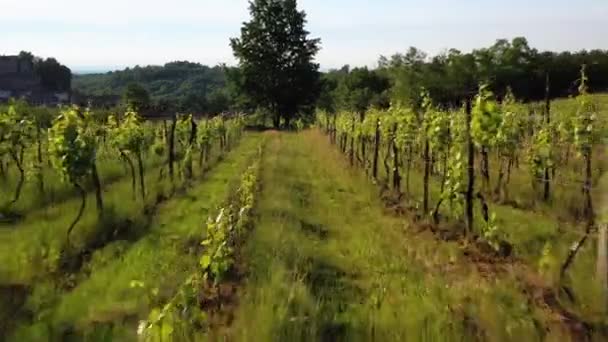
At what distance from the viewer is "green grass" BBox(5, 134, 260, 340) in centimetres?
550

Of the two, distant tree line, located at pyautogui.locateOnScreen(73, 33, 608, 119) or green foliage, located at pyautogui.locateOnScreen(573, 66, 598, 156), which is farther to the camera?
distant tree line, located at pyautogui.locateOnScreen(73, 33, 608, 119)

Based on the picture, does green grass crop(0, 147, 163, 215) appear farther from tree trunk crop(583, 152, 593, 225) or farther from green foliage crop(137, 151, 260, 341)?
tree trunk crop(583, 152, 593, 225)

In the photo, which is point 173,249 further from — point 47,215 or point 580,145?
point 580,145

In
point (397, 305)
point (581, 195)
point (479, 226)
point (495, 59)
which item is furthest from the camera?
point (495, 59)

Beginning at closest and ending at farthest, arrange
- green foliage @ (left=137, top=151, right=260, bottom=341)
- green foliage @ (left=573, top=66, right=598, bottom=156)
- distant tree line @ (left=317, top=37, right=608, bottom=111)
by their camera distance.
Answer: green foliage @ (left=137, top=151, right=260, bottom=341) < green foliage @ (left=573, top=66, right=598, bottom=156) < distant tree line @ (left=317, top=37, right=608, bottom=111)

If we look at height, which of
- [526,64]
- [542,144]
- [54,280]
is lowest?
[54,280]

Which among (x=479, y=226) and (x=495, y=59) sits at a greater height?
(x=495, y=59)

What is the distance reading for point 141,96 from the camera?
69.6m

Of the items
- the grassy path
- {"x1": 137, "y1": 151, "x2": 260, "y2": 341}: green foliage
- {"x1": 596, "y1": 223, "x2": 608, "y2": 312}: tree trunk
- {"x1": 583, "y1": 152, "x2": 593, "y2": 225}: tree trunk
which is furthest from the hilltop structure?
{"x1": 596, "y1": 223, "x2": 608, "y2": 312}: tree trunk

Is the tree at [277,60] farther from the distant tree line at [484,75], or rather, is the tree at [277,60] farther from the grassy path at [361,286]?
the grassy path at [361,286]

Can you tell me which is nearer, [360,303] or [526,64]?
[360,303]

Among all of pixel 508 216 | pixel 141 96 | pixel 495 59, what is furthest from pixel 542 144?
pixel 495 59

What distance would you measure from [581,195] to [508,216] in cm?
183

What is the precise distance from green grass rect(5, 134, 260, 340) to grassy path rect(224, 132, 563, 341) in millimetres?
868
